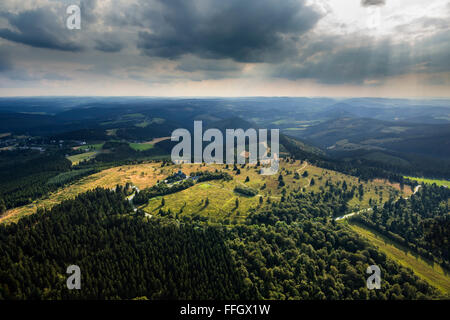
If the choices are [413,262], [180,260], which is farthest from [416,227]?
[180,260]

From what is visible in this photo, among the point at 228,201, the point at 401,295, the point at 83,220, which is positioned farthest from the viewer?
the point at 228,201

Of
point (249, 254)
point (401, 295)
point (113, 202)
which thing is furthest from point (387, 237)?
point (113, 202)

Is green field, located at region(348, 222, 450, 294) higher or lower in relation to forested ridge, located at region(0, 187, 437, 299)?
lower

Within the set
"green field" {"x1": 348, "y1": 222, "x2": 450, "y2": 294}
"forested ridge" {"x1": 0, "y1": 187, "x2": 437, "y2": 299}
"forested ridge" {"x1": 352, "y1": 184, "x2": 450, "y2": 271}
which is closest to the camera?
"forested ridge" {"x1": 0, "y1": 187, "x2": 437, "y2": 299}

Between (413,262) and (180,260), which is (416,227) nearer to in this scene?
(413,262)

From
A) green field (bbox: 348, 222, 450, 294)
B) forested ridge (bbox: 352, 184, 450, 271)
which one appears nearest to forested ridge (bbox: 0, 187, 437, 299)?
green field (bbox: 348, 222, 450, 294)

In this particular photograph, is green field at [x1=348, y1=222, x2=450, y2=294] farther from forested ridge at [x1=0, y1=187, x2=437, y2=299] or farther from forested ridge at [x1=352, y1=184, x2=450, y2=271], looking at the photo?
forested ridge at [x1=0, y1=187, x2=437, y2=299]
